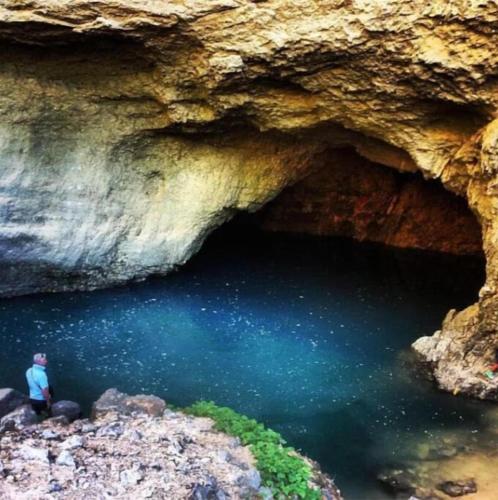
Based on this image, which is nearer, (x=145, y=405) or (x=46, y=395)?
(x=46, y=395)

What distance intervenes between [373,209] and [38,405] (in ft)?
40.2

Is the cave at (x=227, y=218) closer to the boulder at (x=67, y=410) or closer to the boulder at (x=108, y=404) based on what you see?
the boulder at (x=108, y=404)

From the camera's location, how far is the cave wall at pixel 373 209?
54.0 ft

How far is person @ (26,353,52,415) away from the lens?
24.7 feet

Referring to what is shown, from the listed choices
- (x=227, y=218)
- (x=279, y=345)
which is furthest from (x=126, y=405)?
(x=227, y=218)

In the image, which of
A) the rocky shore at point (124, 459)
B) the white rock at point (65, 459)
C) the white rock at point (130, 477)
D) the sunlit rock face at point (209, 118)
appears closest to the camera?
the rocky shore at point (124, 459)

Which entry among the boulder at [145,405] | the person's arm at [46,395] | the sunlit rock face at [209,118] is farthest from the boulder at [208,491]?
the sunlit rock face at [209,118]

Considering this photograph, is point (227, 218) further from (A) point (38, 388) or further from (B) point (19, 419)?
(B) point (19, 419)

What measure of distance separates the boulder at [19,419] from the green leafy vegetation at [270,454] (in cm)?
202

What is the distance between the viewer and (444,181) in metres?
→ 11.3

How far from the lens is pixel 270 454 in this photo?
683 cm

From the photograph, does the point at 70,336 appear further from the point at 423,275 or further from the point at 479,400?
the point at 423,275

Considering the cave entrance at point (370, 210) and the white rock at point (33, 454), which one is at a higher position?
the cave entrance at point (370, 210)

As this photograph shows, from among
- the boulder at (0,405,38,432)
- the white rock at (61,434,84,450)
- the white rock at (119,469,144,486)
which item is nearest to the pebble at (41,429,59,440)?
the white rock at (61,434,84,450)
